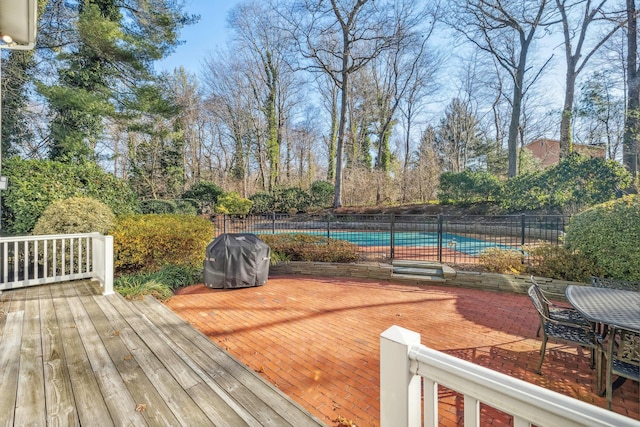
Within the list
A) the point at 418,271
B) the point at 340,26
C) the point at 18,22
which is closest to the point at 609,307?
the point at 418,271

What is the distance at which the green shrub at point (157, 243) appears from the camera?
520 cm

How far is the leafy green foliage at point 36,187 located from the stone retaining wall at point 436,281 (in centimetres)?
538

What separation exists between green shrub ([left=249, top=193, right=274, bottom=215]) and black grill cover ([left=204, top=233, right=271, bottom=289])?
10.7 m

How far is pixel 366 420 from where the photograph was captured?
1979 mm

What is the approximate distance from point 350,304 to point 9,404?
3.59 m

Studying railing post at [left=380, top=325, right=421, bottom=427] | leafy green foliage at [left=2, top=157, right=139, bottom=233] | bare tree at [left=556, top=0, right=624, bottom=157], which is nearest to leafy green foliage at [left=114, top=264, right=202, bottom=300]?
leafy green foliage at [left=2, top=157, right=139, bottom=233]

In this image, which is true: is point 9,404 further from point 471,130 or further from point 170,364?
point 471,130

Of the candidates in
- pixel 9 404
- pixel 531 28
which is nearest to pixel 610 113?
pixel 531 28

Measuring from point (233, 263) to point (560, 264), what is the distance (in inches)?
229

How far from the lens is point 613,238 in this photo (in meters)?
4.42

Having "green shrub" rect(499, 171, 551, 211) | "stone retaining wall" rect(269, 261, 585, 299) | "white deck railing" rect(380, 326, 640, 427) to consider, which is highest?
"green shrub" rect(499, 171, 551, 211)

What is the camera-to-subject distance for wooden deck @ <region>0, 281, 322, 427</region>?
168cm

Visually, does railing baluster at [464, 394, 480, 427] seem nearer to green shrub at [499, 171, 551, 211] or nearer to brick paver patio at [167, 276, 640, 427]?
brick paver patio at [167, 276, 640, 427]

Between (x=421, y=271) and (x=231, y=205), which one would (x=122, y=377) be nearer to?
(x=421, y=271)
